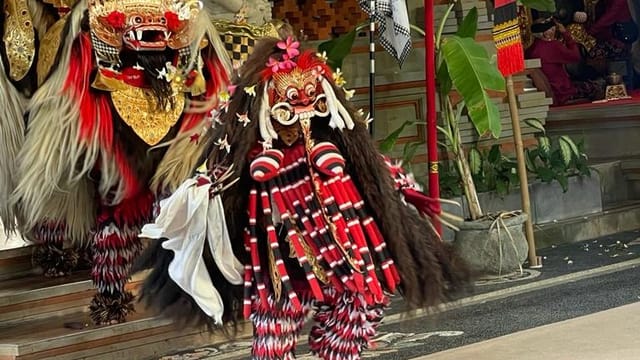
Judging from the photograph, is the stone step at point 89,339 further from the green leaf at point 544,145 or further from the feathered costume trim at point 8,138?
the green leaf at point 544,145

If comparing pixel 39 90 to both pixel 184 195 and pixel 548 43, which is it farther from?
pixel 548 43

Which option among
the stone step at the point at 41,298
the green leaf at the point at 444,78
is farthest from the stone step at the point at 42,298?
the green leaf at the point at 444,78

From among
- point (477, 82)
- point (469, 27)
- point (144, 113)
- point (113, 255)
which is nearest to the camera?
point (144, 113)

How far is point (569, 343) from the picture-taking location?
15.8 ft

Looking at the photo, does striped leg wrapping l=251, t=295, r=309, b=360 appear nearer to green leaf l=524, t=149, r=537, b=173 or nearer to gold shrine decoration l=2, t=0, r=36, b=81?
gold shrine decoration l=2, t=0, r=36, b=81

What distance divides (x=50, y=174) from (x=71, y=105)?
0.88 ft

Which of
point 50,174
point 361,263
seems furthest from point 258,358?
point 50,174

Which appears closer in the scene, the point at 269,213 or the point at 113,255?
the point at 269,213

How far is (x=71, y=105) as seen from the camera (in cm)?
451

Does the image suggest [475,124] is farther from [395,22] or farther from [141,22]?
[141,22]

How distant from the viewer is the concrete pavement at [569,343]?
15.1 feet

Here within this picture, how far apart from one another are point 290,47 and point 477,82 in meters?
2.62

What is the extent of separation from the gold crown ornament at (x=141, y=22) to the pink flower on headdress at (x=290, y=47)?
855mm

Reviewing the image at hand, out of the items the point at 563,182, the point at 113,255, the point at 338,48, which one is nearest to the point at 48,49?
the point at 113,255
